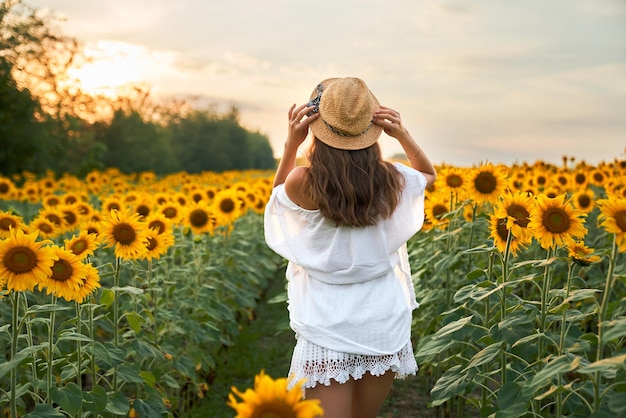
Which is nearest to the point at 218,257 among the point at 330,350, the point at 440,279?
the point at 440,279

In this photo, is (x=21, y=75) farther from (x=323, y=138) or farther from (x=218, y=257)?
(x=323, y=138)

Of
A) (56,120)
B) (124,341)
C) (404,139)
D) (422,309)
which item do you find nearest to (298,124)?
(404,139)

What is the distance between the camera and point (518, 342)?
2752 millimetres

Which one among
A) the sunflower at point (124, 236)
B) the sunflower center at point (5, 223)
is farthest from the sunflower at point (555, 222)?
the sunflower center at point (5, 223)

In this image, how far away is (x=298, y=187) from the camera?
2.87m

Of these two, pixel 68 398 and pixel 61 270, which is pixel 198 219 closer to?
pixel 61 270

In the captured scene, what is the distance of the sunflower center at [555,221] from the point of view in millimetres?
2934

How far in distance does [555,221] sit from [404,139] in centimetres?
72

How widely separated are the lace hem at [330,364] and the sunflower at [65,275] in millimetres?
1035

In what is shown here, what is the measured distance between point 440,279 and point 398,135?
90.3 inches

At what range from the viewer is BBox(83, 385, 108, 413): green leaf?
3.10 metres

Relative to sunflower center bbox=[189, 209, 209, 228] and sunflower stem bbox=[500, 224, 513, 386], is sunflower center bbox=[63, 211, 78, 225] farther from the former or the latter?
sunflower stem bbox=[500, 224, 513, 386]

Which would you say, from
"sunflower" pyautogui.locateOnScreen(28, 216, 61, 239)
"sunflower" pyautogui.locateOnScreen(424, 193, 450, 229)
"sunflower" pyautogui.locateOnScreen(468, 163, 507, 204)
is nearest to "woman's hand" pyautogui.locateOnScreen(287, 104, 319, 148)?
"sunflower" pyautogui.locateOnScreen(468, 163, 507, 204)

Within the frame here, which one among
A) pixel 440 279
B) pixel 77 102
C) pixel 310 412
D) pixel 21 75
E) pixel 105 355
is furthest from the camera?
pixel 77 102
